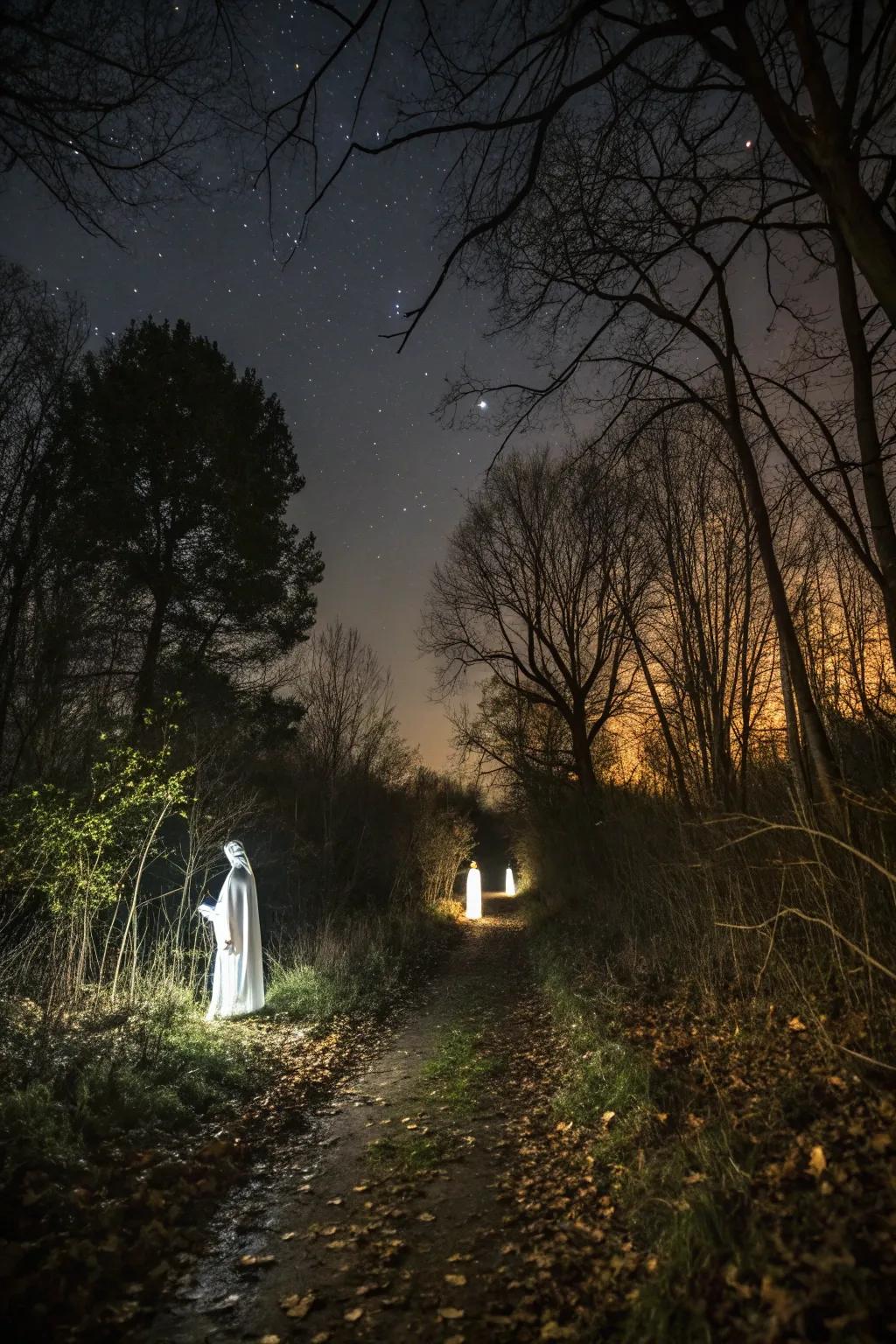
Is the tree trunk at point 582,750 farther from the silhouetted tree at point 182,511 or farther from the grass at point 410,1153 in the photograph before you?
the grass at point 410,1153

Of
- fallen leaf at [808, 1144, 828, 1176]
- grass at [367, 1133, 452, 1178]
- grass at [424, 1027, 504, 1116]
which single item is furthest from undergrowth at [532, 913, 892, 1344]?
grass at [367, 1133, 452, 1178]

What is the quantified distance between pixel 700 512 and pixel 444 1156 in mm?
9505

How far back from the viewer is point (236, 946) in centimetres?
862

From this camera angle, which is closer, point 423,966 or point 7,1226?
point 7,1226

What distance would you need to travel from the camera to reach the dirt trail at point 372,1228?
126 inches

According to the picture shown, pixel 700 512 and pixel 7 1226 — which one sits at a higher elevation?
pixel 700 512

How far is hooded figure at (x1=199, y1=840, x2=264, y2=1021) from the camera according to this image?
8477mm

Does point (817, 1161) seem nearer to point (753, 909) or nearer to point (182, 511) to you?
point (753, 909)

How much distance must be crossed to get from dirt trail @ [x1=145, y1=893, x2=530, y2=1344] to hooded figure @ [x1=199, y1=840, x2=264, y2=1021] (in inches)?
90.9

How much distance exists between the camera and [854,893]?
545 centimetres

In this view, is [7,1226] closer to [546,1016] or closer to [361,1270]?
[361,1270]

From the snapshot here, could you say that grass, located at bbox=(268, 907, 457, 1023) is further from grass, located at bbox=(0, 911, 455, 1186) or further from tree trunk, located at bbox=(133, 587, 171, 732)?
tree trunk, located at bbox=(133, 587, 171, 732)

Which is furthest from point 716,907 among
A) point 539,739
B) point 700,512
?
point 539,739

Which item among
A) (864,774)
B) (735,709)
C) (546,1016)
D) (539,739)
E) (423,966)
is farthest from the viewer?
(539,739)
